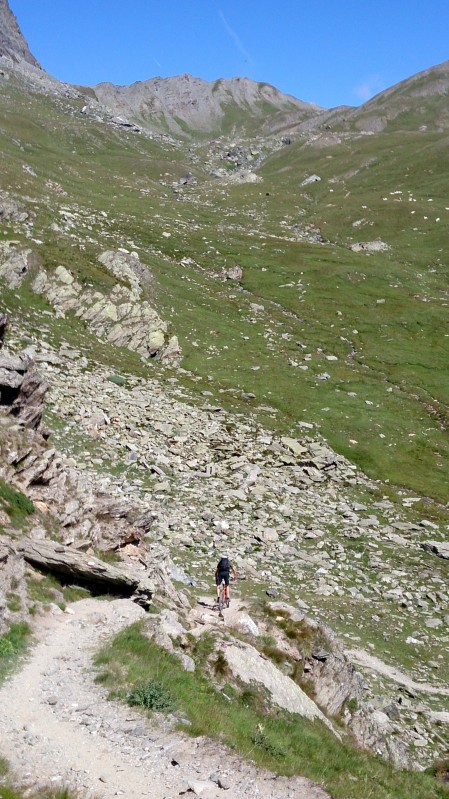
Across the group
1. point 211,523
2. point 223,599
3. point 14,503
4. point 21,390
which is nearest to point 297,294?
point 211,523

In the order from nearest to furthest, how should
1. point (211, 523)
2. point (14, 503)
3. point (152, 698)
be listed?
point (152, 698), point (14, 503), point (211, 523)

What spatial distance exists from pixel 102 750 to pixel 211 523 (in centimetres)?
2098

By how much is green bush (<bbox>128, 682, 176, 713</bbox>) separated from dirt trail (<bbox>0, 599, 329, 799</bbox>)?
0.30 m

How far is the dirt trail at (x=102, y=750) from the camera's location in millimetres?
10180

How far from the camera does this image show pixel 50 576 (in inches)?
741

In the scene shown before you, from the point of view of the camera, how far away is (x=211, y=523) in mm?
31891

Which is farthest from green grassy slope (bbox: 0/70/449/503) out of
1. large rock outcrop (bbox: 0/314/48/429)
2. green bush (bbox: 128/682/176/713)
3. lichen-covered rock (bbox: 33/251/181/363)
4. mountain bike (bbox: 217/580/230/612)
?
green bush (bbox: 128/682/176/713)

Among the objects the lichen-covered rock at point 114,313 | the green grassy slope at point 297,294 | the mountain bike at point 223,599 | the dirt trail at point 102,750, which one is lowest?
the dirt trail at point 102,750

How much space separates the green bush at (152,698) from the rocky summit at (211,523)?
5 cm

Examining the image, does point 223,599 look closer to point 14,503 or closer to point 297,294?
Answer: point 14,503

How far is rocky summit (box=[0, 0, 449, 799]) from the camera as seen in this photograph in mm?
12555

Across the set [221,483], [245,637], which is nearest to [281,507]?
[221,483]

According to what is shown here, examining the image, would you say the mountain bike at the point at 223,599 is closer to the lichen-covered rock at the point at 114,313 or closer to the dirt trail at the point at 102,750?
the dirt trail at the point at 102,750

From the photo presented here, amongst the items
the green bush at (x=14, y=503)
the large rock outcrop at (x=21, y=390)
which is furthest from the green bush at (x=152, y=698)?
the large rock outcrop at (x=21, y=390)
